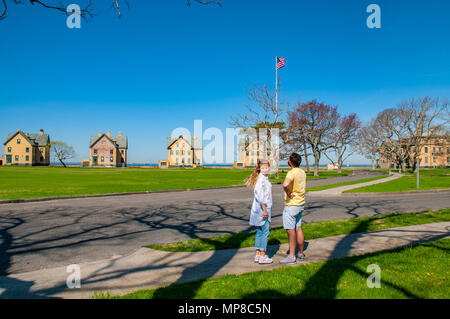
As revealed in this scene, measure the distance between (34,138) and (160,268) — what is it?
93170 millimetres

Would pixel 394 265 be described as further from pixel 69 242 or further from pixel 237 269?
pixel 69 242

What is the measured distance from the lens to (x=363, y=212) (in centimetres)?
1012

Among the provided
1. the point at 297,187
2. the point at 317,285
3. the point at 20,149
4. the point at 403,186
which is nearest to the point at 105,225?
the point at 297,187

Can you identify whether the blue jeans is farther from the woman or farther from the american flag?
the american flag

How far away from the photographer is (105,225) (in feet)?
25.6

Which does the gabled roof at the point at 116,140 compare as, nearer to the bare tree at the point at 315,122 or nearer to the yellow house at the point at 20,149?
the yellow house at the point at 20,149

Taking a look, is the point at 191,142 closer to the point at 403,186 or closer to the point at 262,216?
the point at 403,186

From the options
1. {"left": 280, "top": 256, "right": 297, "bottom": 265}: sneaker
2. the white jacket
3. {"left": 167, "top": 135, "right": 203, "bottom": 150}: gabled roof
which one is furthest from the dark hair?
{"left": 167, "top": 135, "right": 203, "bottom": 150}: gabled roof

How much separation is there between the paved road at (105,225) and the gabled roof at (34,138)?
7991 centimetres

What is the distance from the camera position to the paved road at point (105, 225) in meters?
5.30

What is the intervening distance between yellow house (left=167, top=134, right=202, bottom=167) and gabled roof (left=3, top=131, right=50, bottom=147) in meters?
35.5

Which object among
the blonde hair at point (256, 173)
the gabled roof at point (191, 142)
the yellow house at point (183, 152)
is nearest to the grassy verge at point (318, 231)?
the blonde hair at point (256, 173)

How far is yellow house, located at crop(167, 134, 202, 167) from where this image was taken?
85.6 m
